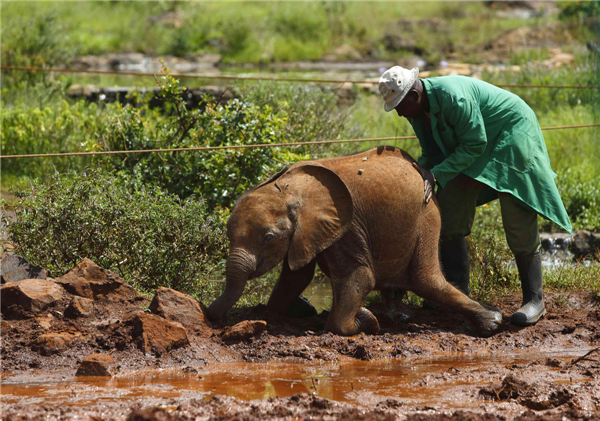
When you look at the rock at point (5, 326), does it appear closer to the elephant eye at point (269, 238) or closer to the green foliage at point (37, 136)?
the elephant eye at point (269, 238)

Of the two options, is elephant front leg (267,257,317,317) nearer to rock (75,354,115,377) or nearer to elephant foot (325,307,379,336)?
→ elephant foot (325,307,379,336)

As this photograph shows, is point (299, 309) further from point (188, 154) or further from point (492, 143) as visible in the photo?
point (188, 154)

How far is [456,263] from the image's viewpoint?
6789mm

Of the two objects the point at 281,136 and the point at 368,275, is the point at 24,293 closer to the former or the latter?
the point at 368,275

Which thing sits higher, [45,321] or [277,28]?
[277,28]

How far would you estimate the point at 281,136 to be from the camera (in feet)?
31.0

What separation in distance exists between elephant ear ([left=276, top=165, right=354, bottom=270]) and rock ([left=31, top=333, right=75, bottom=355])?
178 centimetres

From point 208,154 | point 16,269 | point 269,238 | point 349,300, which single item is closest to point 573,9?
point 208,154

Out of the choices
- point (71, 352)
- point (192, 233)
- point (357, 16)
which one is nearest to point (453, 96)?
point (192, 233)

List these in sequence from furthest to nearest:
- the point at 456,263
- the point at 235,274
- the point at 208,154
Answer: the point at 208,154 < the point at 456,263 < the point at 235,274

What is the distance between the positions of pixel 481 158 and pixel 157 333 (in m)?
3.02

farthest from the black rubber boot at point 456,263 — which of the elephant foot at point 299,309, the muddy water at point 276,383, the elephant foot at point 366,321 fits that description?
the elephant foot at point 299,309

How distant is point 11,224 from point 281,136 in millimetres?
3652

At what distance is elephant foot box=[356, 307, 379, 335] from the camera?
6.13 metres
